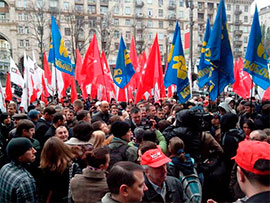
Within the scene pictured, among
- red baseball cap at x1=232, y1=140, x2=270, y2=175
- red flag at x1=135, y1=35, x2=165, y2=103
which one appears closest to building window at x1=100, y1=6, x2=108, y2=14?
red flag at x1=135, y1=35, x2=165, y2=103

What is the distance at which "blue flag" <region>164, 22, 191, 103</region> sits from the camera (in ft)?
23.3

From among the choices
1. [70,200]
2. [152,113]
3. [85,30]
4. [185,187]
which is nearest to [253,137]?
[185,187]

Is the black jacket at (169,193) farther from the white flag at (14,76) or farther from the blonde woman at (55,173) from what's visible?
the white flag at (14,76)

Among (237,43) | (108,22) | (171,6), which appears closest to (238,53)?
(237,43)

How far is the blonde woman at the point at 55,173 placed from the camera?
9.65 ft

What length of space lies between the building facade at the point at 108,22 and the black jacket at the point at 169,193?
128 feet

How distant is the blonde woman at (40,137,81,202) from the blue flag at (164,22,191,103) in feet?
15.0

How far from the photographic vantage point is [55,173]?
296 centimetres

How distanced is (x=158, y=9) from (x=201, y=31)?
10.9m

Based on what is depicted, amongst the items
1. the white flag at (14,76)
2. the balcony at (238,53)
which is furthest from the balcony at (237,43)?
the white flag at (14,76)

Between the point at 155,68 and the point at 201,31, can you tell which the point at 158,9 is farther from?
the point at 155,68

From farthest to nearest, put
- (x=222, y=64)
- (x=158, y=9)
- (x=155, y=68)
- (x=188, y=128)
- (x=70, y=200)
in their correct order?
(x=158, y=9)
(x=155, y=68)
(x=222, y=64)
(x=188, y=128)
(x=70, y=200)

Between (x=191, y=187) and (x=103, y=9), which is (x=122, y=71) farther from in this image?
(x=103, y=9)

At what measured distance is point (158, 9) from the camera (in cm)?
5522
